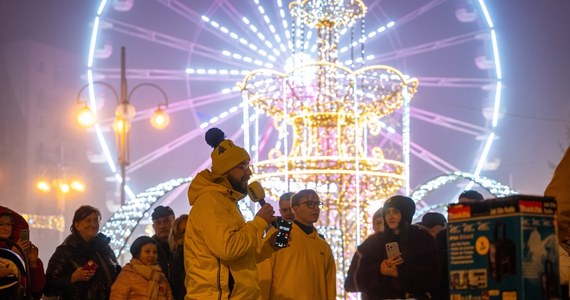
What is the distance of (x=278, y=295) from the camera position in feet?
24.2

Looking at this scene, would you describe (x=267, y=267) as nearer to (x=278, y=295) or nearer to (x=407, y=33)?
(x=278, y=295)

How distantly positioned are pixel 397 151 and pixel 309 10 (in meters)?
9.22

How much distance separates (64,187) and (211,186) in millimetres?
31024

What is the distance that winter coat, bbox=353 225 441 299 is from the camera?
6504 mm

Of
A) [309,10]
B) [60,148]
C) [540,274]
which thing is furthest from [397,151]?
[540,274]

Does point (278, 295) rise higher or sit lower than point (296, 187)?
lower

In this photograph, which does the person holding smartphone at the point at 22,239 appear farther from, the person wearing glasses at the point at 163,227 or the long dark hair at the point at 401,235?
the long dark hair at the point at 401,235

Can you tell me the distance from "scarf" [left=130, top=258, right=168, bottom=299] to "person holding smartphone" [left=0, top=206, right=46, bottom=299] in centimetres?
73

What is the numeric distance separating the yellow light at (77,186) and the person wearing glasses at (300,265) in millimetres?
29497

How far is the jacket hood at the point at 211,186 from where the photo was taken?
6059mm

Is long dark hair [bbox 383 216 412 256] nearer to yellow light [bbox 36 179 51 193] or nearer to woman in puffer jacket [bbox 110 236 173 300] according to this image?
woman in puffer jacket [bbox 110 236 173 300]

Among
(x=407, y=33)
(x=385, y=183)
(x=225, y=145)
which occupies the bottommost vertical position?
(x=225, y=145)

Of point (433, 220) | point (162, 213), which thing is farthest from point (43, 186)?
point (433, 220)

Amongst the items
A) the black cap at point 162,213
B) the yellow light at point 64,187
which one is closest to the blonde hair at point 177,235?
the black cap at point 162,213
